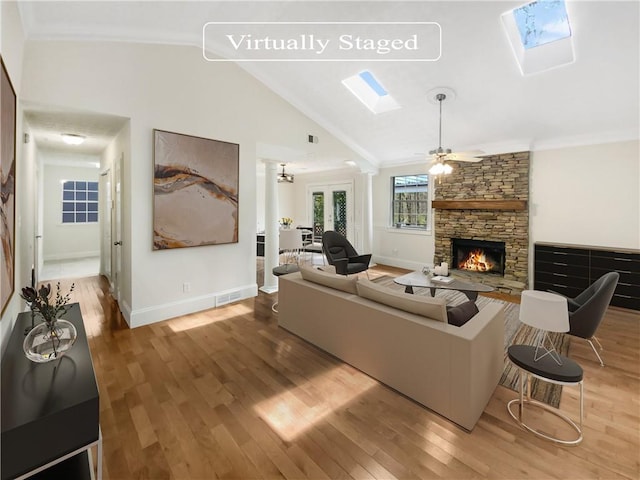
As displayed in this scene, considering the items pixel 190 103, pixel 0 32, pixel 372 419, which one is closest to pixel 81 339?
pixel 0 32

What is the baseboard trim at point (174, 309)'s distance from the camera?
367cm

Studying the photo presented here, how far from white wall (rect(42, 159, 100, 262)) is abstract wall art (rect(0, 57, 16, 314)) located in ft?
22.5

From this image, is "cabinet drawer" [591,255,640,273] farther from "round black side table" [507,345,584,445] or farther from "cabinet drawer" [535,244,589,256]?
"round black side table" [507,345,584,445]

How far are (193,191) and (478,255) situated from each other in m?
5.34

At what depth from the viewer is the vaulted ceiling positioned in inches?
114

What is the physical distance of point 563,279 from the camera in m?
4.78

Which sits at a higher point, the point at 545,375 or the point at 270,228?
the point at 270,228

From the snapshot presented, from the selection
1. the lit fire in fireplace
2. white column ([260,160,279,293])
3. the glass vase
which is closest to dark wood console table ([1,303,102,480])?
the glass vase

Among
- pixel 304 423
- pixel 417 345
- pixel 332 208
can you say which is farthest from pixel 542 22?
pixel 332 208

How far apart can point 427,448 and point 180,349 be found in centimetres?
246

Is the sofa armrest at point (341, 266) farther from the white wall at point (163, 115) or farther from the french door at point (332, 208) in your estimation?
the french door at point (332, 208)

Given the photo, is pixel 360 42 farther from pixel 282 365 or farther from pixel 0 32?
pixel 282 365

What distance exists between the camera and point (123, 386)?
2480mm

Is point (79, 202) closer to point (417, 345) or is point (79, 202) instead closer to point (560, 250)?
point (417, 345)
